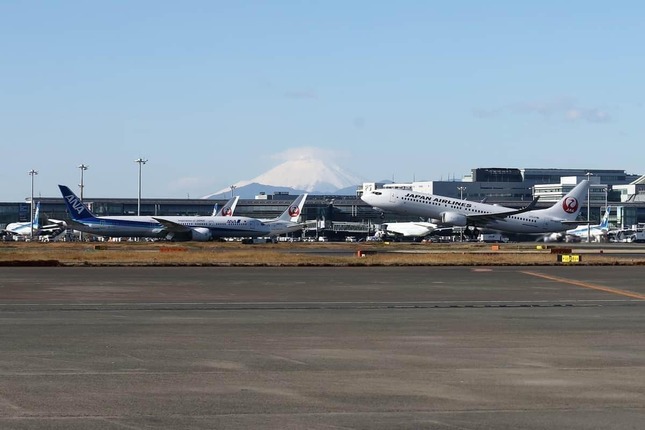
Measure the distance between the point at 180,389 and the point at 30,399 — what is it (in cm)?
219

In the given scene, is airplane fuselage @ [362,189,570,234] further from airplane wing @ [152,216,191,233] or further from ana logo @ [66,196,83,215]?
ana logo @ [66,196,83,215]

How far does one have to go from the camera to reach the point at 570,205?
119 m

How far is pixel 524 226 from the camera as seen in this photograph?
118 metres

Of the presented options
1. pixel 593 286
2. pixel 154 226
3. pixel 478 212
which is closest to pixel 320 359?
pixel 593 286

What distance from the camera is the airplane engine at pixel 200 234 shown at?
4651 inches

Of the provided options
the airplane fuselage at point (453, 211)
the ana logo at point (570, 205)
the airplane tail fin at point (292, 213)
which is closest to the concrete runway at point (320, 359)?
the airplane fuselage at point (453, 211)

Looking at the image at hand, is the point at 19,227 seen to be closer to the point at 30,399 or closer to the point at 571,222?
the point at 571,222

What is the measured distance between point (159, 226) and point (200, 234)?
603cm

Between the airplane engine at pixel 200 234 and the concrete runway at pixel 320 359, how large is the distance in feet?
265

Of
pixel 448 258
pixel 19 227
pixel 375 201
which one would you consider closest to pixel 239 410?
pixel 448 258

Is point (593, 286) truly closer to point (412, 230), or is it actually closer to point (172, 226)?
point (172, 226)

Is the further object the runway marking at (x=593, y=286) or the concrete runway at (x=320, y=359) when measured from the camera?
the runway marking at (x=593, y=286)

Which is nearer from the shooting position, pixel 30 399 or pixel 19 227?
pixel 30 399

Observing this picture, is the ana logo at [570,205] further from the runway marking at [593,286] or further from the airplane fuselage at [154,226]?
the runway marking at [593,286]
